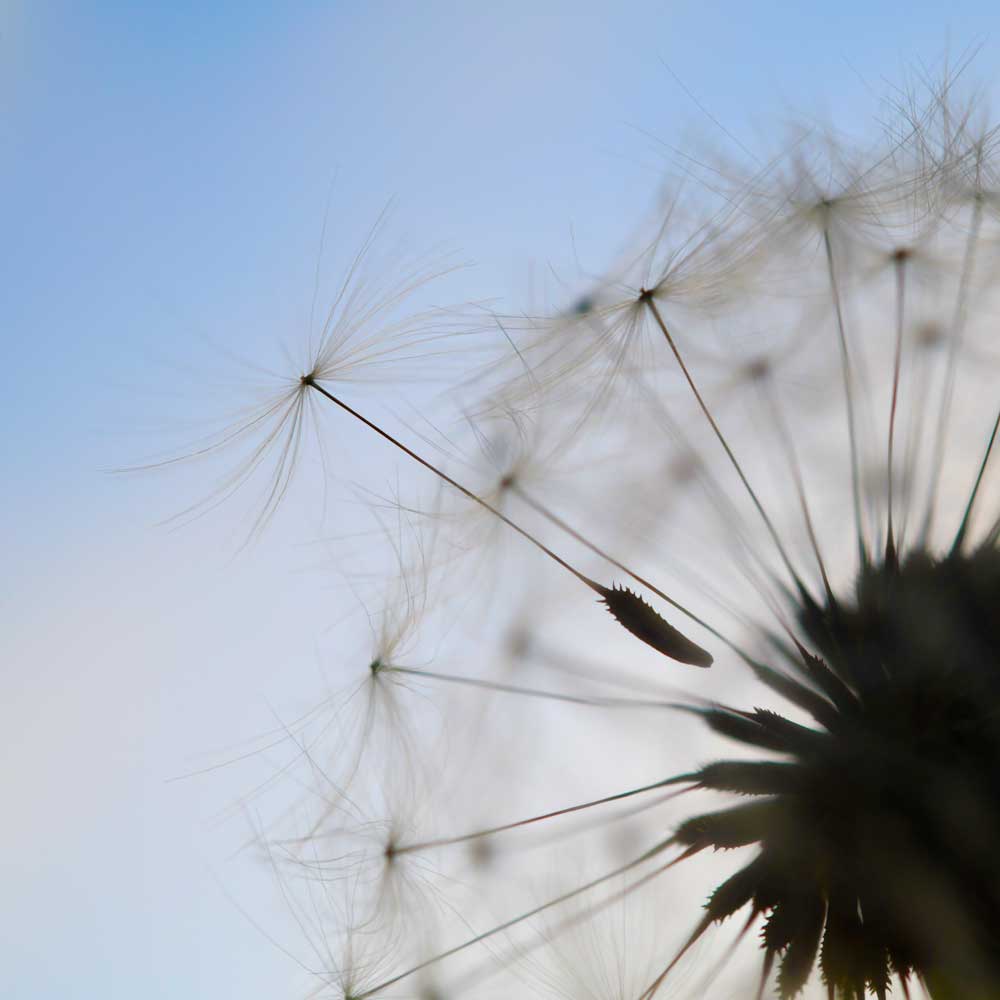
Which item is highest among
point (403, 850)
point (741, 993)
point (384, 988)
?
point (403, 850)

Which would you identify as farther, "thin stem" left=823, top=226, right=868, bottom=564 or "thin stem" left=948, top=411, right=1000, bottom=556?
"thin stem" left=823, top=226, right=868, bottom=564

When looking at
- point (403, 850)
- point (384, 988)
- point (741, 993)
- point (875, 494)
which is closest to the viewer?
point (741, 993)

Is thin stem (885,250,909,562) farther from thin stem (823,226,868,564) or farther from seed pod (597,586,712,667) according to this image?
seed pod (597,586,712,667)

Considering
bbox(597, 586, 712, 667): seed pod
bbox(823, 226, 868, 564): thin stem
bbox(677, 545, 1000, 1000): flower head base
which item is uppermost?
bbox(823, 226, 868, 564): thin stem

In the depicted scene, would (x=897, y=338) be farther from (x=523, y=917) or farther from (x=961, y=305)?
(x=523, y=917)

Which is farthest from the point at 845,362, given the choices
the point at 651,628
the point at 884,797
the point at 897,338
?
the point at 884,797

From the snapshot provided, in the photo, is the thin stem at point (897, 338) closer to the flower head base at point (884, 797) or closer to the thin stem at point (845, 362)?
the thin stem at point (845, 362)

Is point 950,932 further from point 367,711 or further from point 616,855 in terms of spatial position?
point 367,711

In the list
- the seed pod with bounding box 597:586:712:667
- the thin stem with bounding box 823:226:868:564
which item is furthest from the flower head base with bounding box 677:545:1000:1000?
the thin stem with bounding box 823:226:868:564

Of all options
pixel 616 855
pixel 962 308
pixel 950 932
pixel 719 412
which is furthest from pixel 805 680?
pixel 962 308
